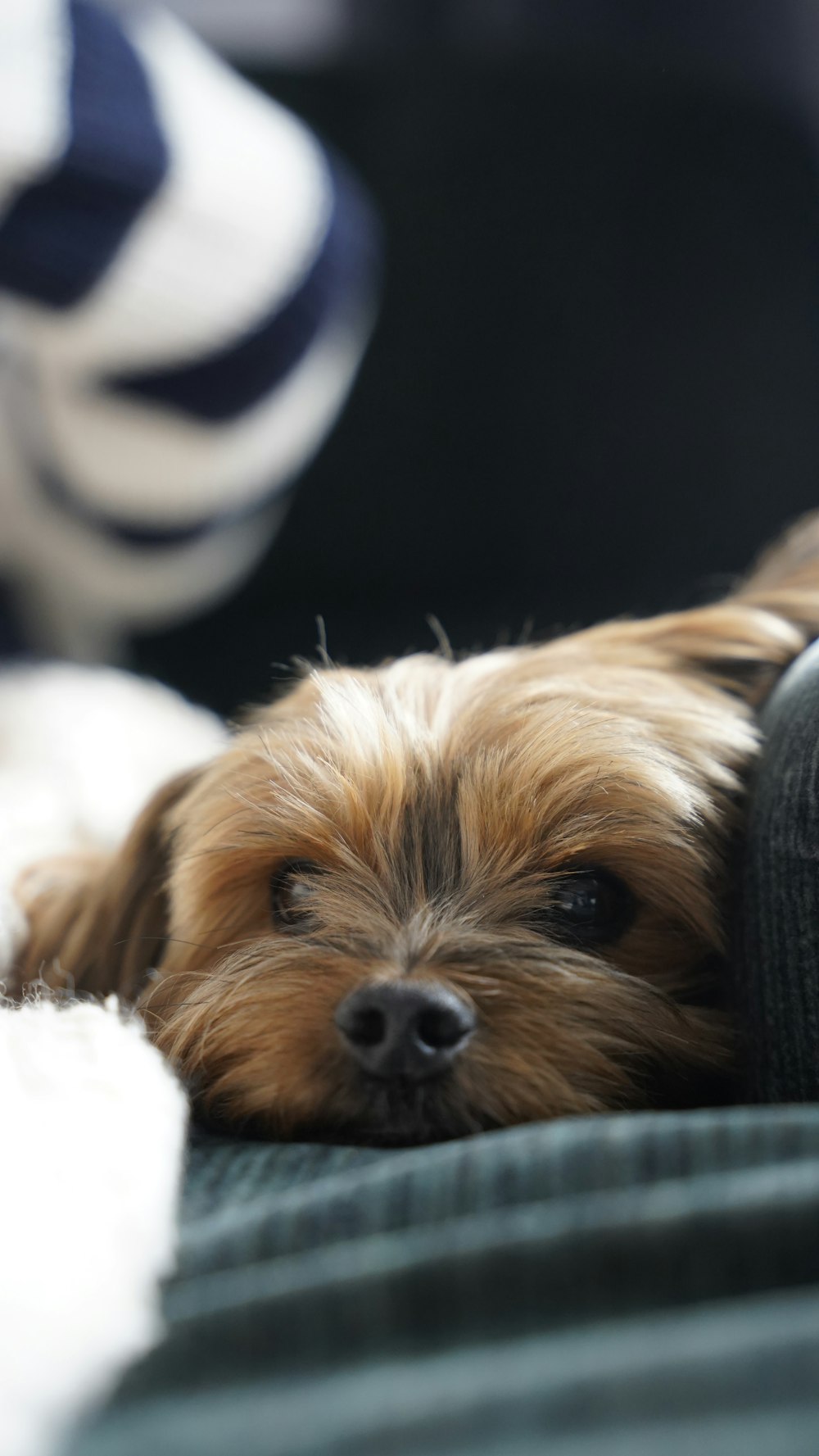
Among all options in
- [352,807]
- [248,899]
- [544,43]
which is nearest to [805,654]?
[352,807]

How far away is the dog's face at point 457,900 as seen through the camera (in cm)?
104

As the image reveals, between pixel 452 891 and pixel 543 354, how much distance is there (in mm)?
2070

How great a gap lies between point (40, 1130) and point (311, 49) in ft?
9.96

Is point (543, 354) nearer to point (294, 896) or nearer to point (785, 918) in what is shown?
point (294, 896)

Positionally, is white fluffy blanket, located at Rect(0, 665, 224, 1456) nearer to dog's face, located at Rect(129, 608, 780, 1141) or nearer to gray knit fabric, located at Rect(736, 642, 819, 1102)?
dog's face, located at Rect(129, 608, 780, 1141)

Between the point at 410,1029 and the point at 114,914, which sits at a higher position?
the point at 410,1029

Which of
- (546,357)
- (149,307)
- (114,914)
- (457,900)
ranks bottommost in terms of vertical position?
(114,914)

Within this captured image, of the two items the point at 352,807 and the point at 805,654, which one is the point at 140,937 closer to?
the point at 352,807

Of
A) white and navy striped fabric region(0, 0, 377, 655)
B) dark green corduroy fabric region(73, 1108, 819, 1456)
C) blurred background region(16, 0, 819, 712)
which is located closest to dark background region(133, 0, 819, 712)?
blurred background region(16, 0, 819, 712)

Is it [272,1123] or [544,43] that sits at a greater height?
[544,43]

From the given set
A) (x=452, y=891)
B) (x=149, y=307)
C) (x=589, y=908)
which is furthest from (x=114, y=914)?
(x=149, y=307)

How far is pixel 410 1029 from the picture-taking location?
102cm

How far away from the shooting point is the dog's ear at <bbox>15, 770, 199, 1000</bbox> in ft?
4.60

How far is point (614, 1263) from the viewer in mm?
601
